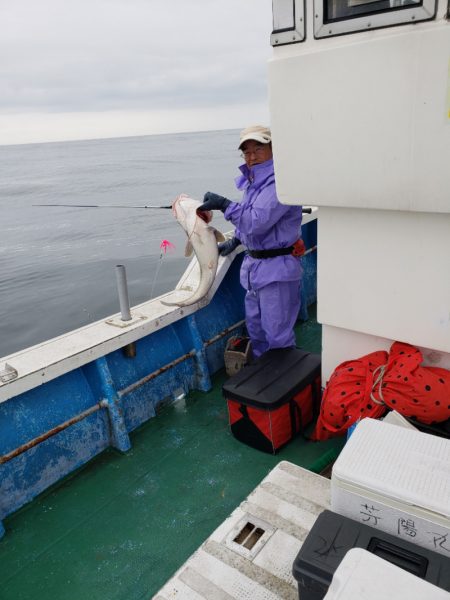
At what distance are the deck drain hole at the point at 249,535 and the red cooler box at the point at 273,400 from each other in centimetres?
101

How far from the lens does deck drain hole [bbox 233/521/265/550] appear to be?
187 cm

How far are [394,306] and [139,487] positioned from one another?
196 cm

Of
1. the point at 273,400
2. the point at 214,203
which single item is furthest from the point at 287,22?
the point at 273,400

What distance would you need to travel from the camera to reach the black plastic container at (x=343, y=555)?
135 centimetres

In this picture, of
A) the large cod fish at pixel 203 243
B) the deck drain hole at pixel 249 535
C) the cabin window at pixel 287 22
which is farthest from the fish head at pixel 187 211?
the deck drain hole at pixel 249 535

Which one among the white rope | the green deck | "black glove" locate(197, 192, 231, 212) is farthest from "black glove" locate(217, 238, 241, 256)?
the white rope

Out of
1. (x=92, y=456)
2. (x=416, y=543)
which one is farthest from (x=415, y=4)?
(x=92, y=456)

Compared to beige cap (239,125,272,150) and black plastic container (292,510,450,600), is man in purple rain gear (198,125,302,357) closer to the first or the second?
beige cap (239,125,272,150)

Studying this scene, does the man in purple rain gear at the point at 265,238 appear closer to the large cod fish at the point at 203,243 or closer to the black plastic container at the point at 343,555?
the large cod fish at the point at 203,243

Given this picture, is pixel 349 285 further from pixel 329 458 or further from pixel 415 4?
pixel 415 4

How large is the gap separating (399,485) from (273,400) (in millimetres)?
1451

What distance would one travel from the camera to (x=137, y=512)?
275cm

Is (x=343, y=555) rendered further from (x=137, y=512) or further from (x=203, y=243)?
(x=203, y=243)

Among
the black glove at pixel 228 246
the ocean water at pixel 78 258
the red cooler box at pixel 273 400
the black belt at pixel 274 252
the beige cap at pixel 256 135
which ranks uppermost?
the beige cap at pixel 256 135
